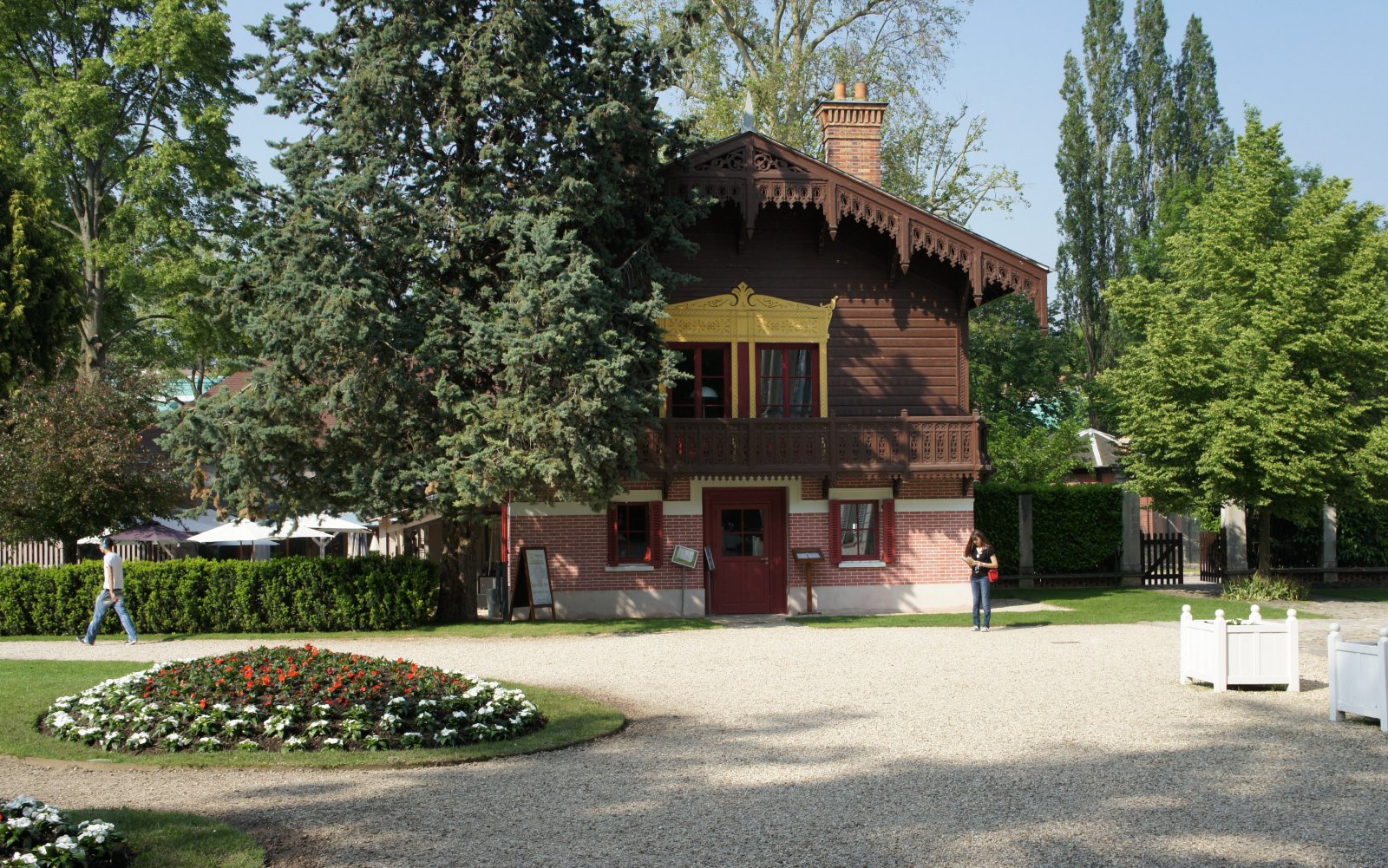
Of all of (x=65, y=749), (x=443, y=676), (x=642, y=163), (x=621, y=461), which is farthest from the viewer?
(x=642, y=163)

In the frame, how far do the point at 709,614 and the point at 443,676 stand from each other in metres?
12.8

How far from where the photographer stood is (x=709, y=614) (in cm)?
2502

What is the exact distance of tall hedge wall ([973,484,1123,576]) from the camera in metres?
29.4

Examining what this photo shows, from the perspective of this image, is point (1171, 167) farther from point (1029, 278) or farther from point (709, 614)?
point (709, 614)

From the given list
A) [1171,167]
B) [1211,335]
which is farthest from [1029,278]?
[1171,167]

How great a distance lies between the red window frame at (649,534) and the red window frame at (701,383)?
1.93 meters

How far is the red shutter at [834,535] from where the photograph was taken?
25.2 m

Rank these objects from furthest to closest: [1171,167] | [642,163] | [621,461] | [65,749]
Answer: [1171,167]
[642,163]
[621,461]
[65,749]

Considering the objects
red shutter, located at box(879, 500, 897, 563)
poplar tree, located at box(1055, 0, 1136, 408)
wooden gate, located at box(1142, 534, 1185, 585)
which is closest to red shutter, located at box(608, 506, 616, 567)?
red shutter, located at box(879, 500, 897, 563)

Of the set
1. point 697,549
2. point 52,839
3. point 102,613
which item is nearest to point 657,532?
point 697,549

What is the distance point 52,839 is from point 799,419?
59.2ft

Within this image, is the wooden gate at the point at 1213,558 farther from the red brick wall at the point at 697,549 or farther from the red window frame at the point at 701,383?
the red window frame at the point at 701,383

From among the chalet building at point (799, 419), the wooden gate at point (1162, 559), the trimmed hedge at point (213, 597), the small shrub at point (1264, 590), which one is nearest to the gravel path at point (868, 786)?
the trimmed hedge at point (213, 597)

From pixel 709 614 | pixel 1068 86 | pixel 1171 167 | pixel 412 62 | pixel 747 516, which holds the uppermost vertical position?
pixel 1068 86
